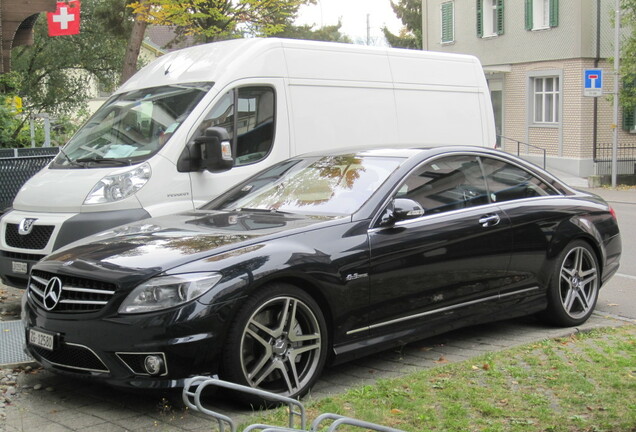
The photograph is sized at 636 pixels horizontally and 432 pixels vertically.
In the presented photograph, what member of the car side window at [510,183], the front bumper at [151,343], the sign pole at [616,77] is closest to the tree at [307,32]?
the sign pole at [616,77]

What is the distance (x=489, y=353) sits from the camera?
6.13 metres

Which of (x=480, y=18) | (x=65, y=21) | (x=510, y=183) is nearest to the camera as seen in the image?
(x=510, y=183)

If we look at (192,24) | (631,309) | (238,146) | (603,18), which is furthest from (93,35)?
(631,309)

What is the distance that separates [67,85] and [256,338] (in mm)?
34202

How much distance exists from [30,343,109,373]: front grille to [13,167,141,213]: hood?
9.25 feet

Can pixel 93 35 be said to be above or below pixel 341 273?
above

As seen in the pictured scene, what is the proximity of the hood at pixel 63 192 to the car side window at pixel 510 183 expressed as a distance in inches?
127

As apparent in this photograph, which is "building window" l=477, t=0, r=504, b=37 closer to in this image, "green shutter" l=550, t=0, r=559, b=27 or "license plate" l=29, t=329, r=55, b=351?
"green shutter" l=550, t=0, r=559, b=27

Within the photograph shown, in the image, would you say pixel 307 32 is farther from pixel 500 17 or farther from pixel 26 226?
pixel 26 226

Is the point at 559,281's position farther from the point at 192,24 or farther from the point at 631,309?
the point at 192,24

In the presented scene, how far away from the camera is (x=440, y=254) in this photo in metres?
6.11

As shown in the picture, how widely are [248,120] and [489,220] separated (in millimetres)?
3330

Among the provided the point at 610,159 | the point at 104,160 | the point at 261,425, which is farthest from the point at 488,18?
the point at 261,425

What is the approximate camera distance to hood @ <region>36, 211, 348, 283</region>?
503cm
